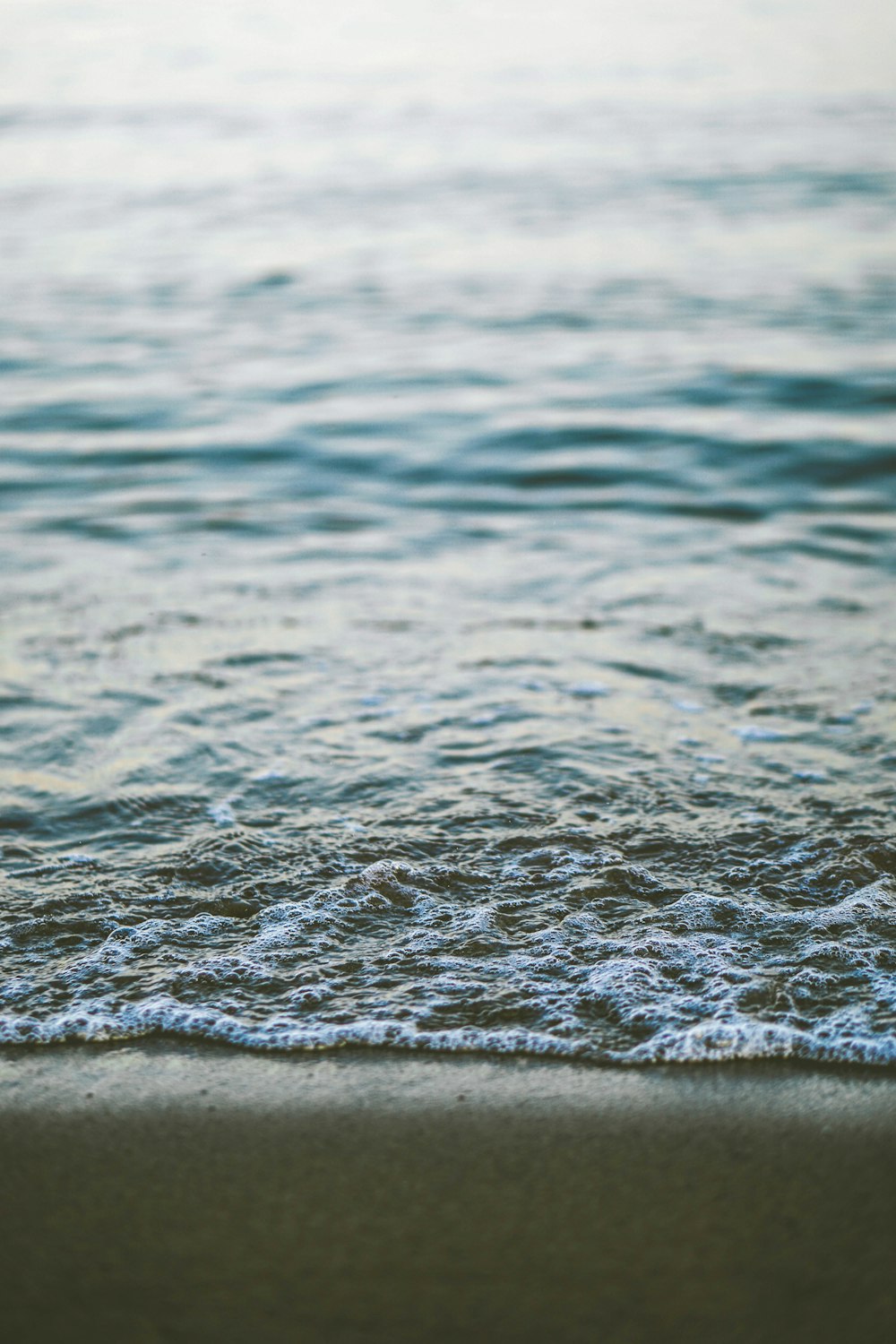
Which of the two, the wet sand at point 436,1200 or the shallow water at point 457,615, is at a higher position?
the shallow water at point 457,615

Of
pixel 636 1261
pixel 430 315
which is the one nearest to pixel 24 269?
pixel 430 315

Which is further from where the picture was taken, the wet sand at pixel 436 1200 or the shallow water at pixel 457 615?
the shallow water at pixel 457 615

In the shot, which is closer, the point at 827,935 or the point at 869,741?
the point at 827,935

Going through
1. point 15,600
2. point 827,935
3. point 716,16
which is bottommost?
point 827,935

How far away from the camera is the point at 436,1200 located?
188cm

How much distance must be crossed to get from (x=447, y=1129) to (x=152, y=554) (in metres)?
3.07

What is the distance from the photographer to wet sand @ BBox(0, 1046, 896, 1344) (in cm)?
167

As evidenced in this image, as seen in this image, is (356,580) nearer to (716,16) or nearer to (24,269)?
(24,269)

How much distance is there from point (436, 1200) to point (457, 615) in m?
2.48

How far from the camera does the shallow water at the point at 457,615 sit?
2.47m

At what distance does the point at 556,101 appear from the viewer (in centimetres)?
1522

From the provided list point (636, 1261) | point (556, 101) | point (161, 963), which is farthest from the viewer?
point (556, 101)

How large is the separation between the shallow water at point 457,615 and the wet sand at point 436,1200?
139 mm

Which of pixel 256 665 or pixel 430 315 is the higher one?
pixel 430 315
